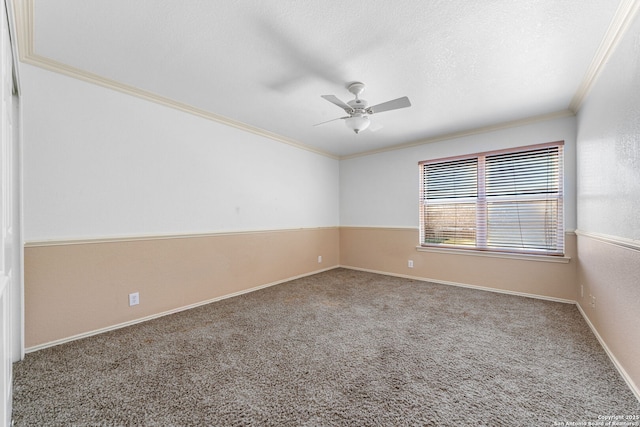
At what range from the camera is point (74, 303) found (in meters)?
2.38

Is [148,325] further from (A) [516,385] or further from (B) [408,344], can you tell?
(A) [516,385]

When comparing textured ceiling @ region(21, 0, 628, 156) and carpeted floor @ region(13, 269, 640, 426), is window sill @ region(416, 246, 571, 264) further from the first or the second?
textured ceiling @ region(21, 0, 628, 156)

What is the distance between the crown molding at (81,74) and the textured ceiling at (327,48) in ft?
0.06

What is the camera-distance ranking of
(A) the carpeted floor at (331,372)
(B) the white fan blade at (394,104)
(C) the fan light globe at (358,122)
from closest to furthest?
(A) the carpeted floor at (331,372) < (B) the white fan blade at (394,104) < (C) the fan light globe at (358,122)

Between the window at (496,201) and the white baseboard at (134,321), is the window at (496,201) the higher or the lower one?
the higher one

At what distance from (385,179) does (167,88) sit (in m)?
3.53

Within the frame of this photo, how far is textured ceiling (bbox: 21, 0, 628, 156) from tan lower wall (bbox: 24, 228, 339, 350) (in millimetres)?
1602

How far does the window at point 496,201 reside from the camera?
11.5 feet

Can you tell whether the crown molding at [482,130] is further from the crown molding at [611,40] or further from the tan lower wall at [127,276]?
the tan lower wall at [127,276]

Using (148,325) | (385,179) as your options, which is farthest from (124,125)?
(385,179)

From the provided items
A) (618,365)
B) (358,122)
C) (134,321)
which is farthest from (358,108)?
(134,321)

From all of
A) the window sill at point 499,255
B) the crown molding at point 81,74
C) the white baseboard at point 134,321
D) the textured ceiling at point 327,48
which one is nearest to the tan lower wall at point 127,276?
the white baseboard at point 134,321

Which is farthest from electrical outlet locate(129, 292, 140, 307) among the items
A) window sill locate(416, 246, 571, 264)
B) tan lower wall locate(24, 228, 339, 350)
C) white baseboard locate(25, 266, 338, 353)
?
window sill locate(416, 246, 571, 264)

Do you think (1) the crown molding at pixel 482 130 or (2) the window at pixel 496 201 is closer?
Answer: (1) the crown molding at pixel 482 130
